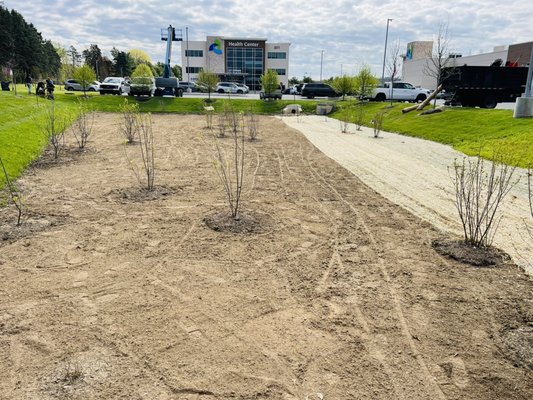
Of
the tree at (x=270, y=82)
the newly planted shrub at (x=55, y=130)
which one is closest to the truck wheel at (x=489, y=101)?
the tree at (x=270, y=82)

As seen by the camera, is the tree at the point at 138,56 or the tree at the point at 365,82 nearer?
the tree at the point at 365,82

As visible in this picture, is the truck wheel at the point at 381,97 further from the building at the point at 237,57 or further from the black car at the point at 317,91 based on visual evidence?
the building at the point at 237,57

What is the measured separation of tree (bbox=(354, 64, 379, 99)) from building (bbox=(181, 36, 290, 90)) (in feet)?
142

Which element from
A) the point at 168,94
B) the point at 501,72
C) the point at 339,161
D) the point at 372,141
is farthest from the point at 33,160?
the point at 168,94

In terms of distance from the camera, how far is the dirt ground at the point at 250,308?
2.83 meters

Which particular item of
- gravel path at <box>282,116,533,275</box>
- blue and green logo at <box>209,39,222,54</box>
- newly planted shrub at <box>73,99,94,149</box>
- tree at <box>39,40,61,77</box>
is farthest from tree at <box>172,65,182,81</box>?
gravel path at <box>282,116,533,275</box>

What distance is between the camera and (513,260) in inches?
194

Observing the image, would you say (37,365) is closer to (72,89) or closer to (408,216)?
(408,216)

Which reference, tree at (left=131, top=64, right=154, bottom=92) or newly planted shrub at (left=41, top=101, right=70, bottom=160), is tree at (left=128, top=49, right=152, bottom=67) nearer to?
tree at (left=131, top=64, right=154, bottom=92)

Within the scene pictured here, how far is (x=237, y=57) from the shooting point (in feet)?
247

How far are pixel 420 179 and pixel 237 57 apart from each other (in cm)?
7190

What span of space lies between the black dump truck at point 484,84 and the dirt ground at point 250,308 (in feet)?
61.8

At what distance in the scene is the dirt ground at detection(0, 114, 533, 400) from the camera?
2.83 metres

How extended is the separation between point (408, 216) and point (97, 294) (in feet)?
16.1
